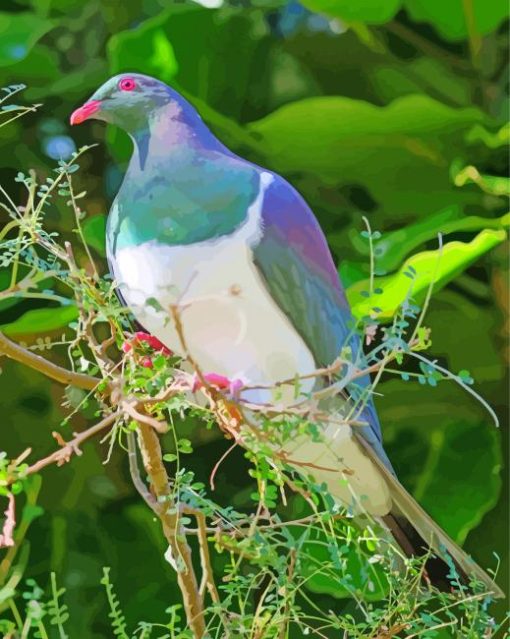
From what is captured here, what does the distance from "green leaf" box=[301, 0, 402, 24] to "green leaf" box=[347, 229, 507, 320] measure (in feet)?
0.85

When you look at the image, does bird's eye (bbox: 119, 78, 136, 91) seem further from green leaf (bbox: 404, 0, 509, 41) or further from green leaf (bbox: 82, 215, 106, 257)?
green leaf (bbox: 404, 0, 509, 41)

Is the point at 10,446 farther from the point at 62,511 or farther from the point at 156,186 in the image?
the point at 156,186

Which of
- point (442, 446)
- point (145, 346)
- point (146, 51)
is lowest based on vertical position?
point (442, 446)

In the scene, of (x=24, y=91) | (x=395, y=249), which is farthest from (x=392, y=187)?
(x=24, y=91)

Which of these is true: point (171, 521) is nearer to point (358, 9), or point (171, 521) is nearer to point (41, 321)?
point (41, 321)

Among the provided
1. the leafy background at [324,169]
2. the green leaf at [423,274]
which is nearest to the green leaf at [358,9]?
the leafy background at [324,169]

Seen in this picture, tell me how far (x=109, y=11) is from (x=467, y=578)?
66 centimetres

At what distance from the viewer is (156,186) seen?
0.81 metres

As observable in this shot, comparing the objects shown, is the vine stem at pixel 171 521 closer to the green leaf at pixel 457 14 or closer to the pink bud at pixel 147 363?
the pink bud at pixel 147 363

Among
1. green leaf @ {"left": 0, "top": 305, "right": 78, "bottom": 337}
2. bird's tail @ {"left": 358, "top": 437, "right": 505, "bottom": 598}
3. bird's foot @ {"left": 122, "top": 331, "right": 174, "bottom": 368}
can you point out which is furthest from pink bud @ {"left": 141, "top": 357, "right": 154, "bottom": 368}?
green leaf @ {"left": 0, "top": 305, "right": 78, "bottom": 337}

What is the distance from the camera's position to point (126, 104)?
0.86 meters

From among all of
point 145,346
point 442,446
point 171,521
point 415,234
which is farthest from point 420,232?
point 171,521

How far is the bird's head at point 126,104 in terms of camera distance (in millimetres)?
858

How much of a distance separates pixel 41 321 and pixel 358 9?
46cm
